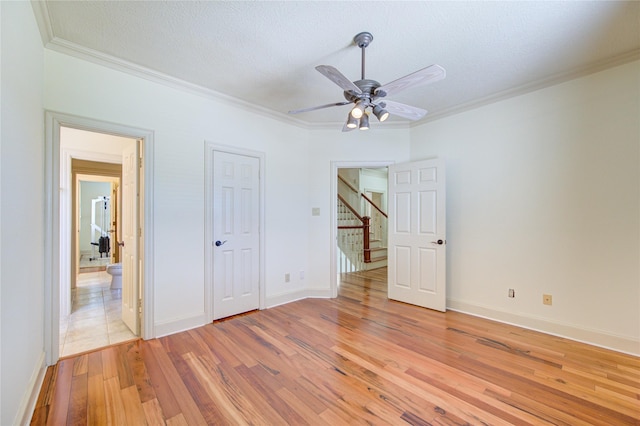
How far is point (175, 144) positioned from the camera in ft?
9.62

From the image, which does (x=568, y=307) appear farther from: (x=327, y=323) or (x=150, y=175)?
(x=150, y=175)

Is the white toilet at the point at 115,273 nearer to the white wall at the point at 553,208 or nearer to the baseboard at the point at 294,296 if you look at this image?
the baseboard at the point at 294,296

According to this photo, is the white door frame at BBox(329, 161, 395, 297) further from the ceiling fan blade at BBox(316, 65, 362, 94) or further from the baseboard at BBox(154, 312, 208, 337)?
the ceiling fan blade at BBox(316, 65, 362, 94)

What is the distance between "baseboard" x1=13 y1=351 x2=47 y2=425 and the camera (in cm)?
157

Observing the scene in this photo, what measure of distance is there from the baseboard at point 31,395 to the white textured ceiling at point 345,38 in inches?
96.5

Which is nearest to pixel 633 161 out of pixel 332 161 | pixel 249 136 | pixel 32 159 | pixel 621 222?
pixel 621 222

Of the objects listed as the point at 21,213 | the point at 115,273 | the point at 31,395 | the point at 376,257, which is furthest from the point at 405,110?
the point at 115,273

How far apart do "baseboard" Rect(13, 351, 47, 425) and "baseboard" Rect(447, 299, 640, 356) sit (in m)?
3.95

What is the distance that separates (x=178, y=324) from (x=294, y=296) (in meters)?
1.55

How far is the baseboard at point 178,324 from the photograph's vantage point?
280 cm

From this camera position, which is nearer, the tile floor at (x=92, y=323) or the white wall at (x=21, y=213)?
the white wall at (x=21, y=213)

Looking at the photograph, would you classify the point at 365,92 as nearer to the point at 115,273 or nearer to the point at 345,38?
the point at 345,38

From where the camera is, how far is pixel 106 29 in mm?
2154

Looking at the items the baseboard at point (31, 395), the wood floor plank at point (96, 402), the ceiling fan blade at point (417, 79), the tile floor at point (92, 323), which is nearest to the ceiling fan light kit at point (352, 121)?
the ceiling fan blade at point (417, 79)
